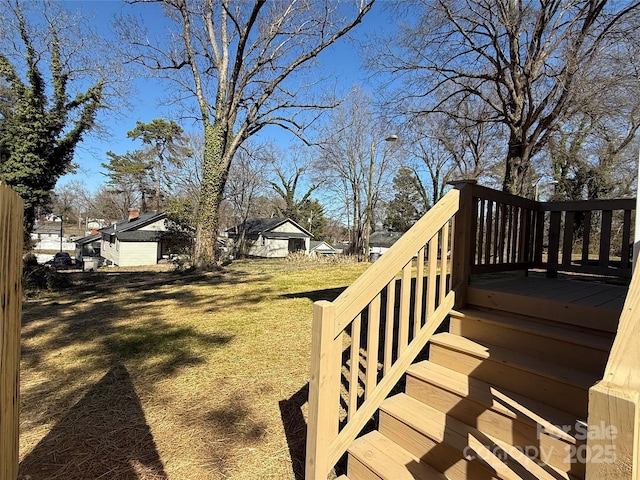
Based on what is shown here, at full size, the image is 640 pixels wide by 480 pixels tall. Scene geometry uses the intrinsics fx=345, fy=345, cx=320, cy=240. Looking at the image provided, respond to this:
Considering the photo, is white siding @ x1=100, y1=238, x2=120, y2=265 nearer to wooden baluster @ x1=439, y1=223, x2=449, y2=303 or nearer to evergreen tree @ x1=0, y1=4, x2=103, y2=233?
evergreen tree @ x1=0, y1=4, x2=103, y2=233

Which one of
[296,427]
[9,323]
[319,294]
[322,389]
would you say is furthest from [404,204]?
[9,323]

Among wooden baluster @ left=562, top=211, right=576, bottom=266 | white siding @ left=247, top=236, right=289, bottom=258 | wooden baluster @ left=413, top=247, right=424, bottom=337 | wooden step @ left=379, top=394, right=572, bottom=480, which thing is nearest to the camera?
wooden step @ left=379, top=394, right=572, bottom=480

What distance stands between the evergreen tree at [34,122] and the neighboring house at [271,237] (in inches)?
843

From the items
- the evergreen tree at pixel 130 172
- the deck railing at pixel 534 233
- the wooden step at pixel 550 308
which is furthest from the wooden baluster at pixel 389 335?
the evergreen tree at pixel 130 172

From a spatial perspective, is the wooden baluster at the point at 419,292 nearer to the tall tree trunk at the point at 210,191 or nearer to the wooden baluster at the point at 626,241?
the wooden baluster at the point at 626,241

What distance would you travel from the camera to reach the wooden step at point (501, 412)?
1.59m

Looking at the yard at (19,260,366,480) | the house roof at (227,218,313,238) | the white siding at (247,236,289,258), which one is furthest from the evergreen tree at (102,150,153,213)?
the yard at (19,260,366,480)

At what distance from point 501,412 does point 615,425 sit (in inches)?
43.2

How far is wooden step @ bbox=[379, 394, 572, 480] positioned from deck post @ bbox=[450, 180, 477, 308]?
3.11 ft

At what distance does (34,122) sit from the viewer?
8.30m

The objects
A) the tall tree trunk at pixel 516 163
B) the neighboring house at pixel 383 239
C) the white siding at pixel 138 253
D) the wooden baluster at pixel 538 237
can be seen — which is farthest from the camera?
the neighboring house at pixel 383 239

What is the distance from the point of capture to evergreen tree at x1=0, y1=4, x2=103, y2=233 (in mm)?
8087

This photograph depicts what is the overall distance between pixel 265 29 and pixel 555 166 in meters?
16.6

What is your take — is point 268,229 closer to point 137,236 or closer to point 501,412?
point 137,236
